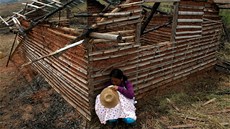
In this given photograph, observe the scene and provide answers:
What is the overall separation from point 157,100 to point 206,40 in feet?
11.5

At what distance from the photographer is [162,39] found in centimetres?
1080

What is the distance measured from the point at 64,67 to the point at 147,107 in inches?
109

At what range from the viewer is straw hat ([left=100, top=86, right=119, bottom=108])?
5602 millimetres

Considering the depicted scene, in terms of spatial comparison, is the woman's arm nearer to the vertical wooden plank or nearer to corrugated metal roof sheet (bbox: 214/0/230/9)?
the vertical wooden plank

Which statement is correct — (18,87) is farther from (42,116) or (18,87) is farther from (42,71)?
(42,116)

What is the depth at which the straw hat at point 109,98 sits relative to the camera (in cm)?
560

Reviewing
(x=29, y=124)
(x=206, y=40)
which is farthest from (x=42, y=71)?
(x=206, y=40)

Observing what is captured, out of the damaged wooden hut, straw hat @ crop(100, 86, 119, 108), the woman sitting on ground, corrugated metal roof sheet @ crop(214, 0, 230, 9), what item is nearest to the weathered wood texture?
the damaged wooden hut

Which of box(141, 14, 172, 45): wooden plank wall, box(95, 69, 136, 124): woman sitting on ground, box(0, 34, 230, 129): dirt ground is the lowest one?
box(0, 34, 230, 129): dirt ground

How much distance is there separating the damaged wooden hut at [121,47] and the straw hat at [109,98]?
1.82 feet

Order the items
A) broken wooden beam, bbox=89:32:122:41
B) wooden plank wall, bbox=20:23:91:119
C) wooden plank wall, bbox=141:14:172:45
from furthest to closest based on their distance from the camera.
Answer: wooden plank wall, bbox=141:14:172:45, wooden plank wall, bbox=20:23:91:119, broken wooden beam, bbox=89:32:122:41

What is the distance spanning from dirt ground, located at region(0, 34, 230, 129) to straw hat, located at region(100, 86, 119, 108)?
891 mm

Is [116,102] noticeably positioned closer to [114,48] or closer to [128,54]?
[114,48]

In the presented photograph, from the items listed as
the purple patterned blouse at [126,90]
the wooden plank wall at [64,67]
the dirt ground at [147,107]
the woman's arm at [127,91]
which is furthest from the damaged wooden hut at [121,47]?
the woman's arm at [127,91]
